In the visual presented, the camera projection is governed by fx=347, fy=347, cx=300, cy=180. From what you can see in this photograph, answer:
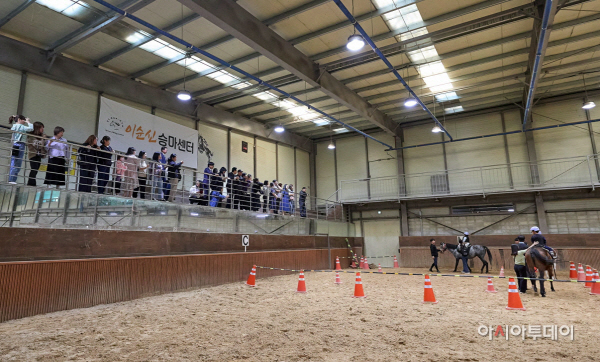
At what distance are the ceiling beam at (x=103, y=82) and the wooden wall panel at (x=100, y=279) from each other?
822 cm

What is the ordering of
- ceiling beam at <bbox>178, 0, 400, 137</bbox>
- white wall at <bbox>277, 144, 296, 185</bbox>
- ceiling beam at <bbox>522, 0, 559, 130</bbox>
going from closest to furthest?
ceiling beam at <bbox>522, 0, 559, 130</bbox>
ceiling beam at <bbox>178, 0, 400, 137</bbox>
white wall at <bbox>277, 144, 296, 185</bbox>

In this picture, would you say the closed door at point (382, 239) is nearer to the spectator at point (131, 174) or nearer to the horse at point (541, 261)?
the horse at point (541, 261)

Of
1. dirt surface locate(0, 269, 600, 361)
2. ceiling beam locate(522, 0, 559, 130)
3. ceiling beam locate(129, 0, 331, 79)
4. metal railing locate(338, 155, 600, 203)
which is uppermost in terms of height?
ceiling beam locate(129, 0, 331, 79)

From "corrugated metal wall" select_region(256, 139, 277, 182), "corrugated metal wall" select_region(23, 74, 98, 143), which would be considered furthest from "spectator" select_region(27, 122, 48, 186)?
"corrugated metal wall" select_region(256, 139, 277, 182)

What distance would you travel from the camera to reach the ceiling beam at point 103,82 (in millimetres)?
11719

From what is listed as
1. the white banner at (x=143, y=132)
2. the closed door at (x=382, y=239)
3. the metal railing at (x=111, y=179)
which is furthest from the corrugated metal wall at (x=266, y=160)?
the closed door at (x=382, y=239)

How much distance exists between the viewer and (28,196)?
7.43 metres

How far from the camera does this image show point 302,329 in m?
5.77

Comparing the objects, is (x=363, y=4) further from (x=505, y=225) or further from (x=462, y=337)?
(x=505, y=225)

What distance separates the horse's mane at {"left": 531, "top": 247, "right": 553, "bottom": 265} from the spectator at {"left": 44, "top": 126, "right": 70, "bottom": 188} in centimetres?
1199

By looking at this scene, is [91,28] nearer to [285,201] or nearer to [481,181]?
[285,201]

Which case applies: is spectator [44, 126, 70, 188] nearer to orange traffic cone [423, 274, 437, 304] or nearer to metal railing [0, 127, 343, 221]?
metal railing [0, 127, 343, 221]

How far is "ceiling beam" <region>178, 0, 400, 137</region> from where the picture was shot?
1001 centimetres

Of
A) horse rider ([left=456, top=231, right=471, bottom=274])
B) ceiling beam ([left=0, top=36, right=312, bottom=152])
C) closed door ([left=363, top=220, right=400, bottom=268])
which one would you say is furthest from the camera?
closed door ([left=363, top=220, right=400, bottom=268])
